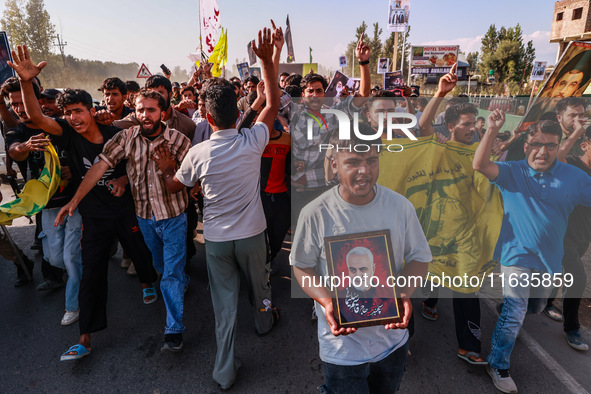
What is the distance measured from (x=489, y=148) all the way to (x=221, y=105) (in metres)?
1.91

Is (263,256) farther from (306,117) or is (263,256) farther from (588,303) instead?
(588,303)

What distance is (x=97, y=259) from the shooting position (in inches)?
120

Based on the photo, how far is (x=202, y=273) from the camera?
4316mm

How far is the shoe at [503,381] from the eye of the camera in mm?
2495

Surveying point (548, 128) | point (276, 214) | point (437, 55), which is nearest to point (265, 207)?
point (276, 214)

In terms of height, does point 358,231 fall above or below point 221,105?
below

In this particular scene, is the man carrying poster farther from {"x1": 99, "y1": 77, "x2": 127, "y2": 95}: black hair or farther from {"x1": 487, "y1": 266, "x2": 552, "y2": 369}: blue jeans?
{"x1": 99, "y1": 77, "x2": 127, "y2": 95}: black hair

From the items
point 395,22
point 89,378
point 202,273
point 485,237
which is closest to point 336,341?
point 485,237

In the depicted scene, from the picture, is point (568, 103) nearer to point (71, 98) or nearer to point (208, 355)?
point (208, 355)

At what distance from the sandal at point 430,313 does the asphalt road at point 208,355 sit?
44 mm

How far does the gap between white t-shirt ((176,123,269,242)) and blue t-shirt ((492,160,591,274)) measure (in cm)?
183

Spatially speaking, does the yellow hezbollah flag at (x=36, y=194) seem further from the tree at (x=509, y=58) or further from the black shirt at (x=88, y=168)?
the tree at (x=509, y=58)

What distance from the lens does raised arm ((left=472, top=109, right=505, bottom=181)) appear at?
2410 millimetres

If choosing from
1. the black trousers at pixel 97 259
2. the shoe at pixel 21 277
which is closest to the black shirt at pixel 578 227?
the black trousers at pixel 97 259
